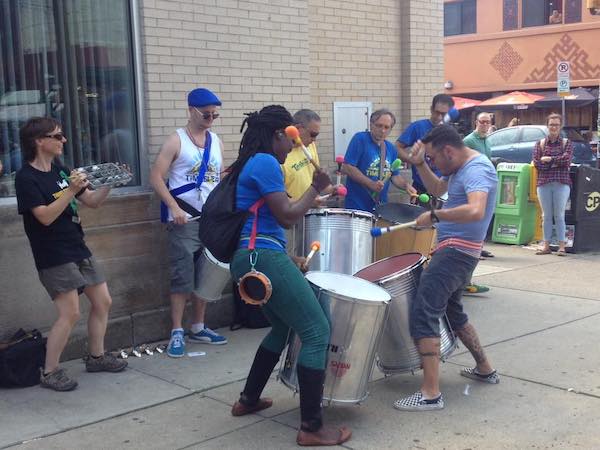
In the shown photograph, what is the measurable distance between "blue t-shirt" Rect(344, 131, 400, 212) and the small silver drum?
1510mm

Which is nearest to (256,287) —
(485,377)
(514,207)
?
(485,377)

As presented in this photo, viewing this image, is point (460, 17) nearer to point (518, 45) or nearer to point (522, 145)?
point (518, 45)

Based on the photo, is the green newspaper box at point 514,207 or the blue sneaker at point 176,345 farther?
the green newspaper box at point 514,207

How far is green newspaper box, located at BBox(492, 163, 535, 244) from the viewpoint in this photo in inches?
416

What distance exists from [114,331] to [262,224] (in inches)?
92.6

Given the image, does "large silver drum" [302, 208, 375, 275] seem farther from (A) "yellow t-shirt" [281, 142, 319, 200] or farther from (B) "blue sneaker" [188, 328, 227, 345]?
(B) "blue sneaker" [188, 328, 227, 345]

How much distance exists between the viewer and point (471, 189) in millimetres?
4504

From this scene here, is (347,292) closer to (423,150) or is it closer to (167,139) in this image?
(423,150)

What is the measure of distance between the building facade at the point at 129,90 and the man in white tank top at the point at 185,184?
1.19 ft

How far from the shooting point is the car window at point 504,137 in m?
17.9

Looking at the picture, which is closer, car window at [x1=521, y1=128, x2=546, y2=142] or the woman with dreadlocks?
the woman with dreadlocks

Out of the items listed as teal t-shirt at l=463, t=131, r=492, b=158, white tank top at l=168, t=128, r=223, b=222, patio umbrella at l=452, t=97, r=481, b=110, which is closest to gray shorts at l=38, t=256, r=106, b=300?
white tank top at l=168, t=128, r=223, b=222

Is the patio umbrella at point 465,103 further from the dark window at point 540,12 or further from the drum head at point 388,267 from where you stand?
the drum head at point 388,267

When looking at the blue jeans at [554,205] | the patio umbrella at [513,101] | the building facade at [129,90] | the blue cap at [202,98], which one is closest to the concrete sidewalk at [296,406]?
the building facade at [129,90]
